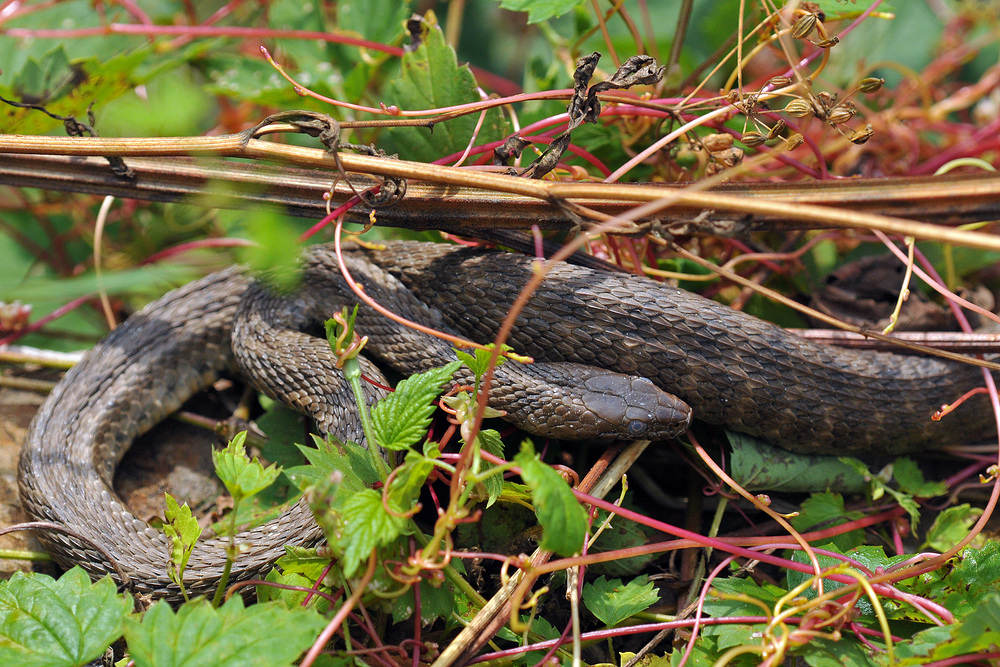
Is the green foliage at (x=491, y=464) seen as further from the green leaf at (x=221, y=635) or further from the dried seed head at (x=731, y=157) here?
the dried seed head at (x=731, y=157)

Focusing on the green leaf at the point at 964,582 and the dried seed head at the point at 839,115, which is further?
the dried seed head at the point at 839,115

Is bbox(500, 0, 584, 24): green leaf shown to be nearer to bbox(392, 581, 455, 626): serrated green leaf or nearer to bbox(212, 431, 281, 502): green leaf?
bbox(212, 431, 281, 502): green leaf

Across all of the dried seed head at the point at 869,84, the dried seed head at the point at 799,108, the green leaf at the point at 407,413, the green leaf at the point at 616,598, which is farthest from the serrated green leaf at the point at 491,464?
the dried seed head at the point at 869,84

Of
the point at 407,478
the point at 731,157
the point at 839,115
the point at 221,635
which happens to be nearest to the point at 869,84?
the point at 839,115

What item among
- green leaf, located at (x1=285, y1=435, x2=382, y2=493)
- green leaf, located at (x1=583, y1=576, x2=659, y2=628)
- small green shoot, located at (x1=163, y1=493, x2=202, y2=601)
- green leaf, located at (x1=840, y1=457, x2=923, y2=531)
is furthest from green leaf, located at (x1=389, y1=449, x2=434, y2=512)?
green leaf, located at (x1=840, y1=457, x2=923, y2=531)

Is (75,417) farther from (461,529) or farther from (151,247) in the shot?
(461,529)

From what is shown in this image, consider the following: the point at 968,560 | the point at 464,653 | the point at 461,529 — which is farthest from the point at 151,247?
the point at 968,560

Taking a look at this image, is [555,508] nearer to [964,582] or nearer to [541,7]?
→ [964,582]
